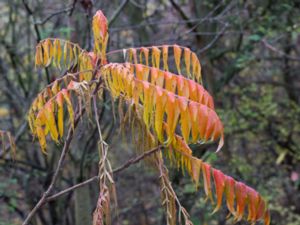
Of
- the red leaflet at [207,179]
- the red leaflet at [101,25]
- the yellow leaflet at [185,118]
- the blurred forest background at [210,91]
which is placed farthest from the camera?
the blurred forest background at [210,91]

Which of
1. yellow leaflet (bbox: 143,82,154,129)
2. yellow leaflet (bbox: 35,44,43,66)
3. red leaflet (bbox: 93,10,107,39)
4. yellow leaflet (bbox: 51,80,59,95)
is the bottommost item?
yellow leaflet (bbox: 143,82,154,129)

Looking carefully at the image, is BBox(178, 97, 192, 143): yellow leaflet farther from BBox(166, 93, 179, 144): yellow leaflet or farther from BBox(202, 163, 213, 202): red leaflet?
BBox(202, 163, 213, 202): red leaflet

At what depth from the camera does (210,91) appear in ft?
21.2

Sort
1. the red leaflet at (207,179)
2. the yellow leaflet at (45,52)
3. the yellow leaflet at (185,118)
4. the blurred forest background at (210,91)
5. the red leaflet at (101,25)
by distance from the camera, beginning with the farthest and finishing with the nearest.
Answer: the blurred forest background at (210,91)
the yellow leaflet at (45,52)
the red leaflet at (101,25)
the red leaflet at (207,179)
the yellow leaflet at (185,118)

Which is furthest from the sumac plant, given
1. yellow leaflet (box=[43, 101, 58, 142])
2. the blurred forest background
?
the blurred forest background

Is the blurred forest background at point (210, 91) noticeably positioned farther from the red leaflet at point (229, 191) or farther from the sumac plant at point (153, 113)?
the red leaflet at point (229, 191)

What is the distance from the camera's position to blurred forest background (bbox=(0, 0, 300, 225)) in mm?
6137

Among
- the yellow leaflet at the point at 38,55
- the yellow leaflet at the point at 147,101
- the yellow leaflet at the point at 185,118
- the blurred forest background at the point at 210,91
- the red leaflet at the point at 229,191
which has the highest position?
the yellow leaflet at the point at 38,55

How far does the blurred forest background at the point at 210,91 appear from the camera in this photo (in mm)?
6137

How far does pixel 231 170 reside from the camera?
6082mm

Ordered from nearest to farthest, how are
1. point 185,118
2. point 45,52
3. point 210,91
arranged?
point 185,118 → point 45,52 → point 210,91

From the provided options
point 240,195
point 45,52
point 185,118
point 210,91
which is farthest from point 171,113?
point 210,91

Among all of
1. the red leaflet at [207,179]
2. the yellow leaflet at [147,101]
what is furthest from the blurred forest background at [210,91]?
the yellow leaflet at [147,101]

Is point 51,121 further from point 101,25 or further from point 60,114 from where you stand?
point 101,25
